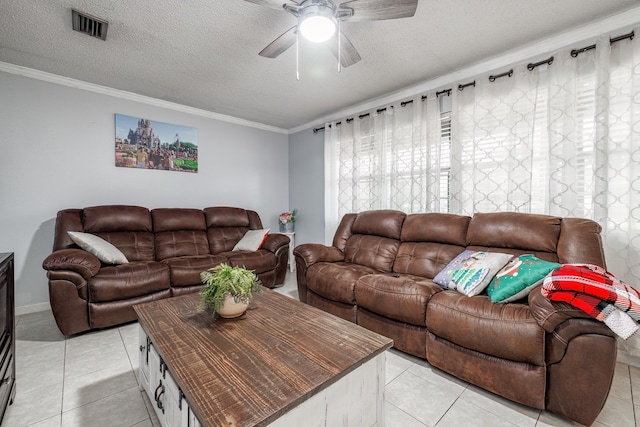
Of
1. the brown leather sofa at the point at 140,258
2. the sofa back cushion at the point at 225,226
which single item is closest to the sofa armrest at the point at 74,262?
the brown leather sofa at the point at 140,258

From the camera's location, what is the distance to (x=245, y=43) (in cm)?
230

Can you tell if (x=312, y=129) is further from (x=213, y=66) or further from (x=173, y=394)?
(x=173, y=394)

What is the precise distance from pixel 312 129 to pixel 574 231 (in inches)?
139

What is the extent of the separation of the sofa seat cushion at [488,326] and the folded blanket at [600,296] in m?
0.21

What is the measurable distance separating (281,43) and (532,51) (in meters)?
2.14

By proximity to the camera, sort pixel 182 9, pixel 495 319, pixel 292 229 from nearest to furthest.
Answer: pixel 495 319 < pixel 182 9 < pixel 292 229

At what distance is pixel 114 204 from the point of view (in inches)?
129

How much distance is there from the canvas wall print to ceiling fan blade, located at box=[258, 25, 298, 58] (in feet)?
7.41

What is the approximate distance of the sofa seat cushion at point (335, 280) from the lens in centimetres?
228

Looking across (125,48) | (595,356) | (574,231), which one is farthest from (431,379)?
(125,48)

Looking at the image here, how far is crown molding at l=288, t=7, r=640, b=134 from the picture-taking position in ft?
6.52

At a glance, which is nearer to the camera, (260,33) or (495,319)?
(495,319)

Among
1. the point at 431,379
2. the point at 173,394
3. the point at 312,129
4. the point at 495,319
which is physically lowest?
the point at 431,379

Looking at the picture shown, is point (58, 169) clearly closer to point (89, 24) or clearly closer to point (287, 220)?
point (89, 24)
